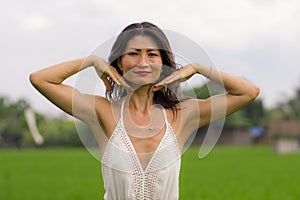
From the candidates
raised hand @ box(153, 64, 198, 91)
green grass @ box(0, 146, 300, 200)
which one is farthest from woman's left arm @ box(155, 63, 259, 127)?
green grass @ box(0, 146, 300, 200)

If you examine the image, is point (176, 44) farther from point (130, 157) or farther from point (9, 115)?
point (9, 115)

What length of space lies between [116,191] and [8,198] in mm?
7019

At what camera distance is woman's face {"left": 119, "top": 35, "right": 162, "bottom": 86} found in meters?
2.23

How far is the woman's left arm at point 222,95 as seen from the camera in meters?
2.40

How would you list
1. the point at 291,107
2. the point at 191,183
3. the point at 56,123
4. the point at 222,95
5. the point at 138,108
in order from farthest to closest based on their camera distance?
1. the point at 56,123
2. the point at 291,107
3. the point at 191,183
4. the point at 222,95
5. the point at 138,108

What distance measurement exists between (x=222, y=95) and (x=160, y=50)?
1.02 ft

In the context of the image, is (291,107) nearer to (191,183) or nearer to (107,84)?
(191,183)

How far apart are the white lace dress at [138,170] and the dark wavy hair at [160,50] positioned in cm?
14

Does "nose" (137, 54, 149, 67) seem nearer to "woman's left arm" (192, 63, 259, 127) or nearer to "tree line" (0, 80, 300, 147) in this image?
"woman's left arm" (192, 63, 259, 127)

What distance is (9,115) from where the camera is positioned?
67.2 m

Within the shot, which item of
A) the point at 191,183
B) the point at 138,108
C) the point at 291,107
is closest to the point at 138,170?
the point at 138,108

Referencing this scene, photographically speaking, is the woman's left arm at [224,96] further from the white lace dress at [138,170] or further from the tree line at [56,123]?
the tree line at [56,123]

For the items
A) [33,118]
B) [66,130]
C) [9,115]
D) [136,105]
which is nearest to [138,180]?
[136,105]

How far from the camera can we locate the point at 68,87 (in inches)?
93.0
